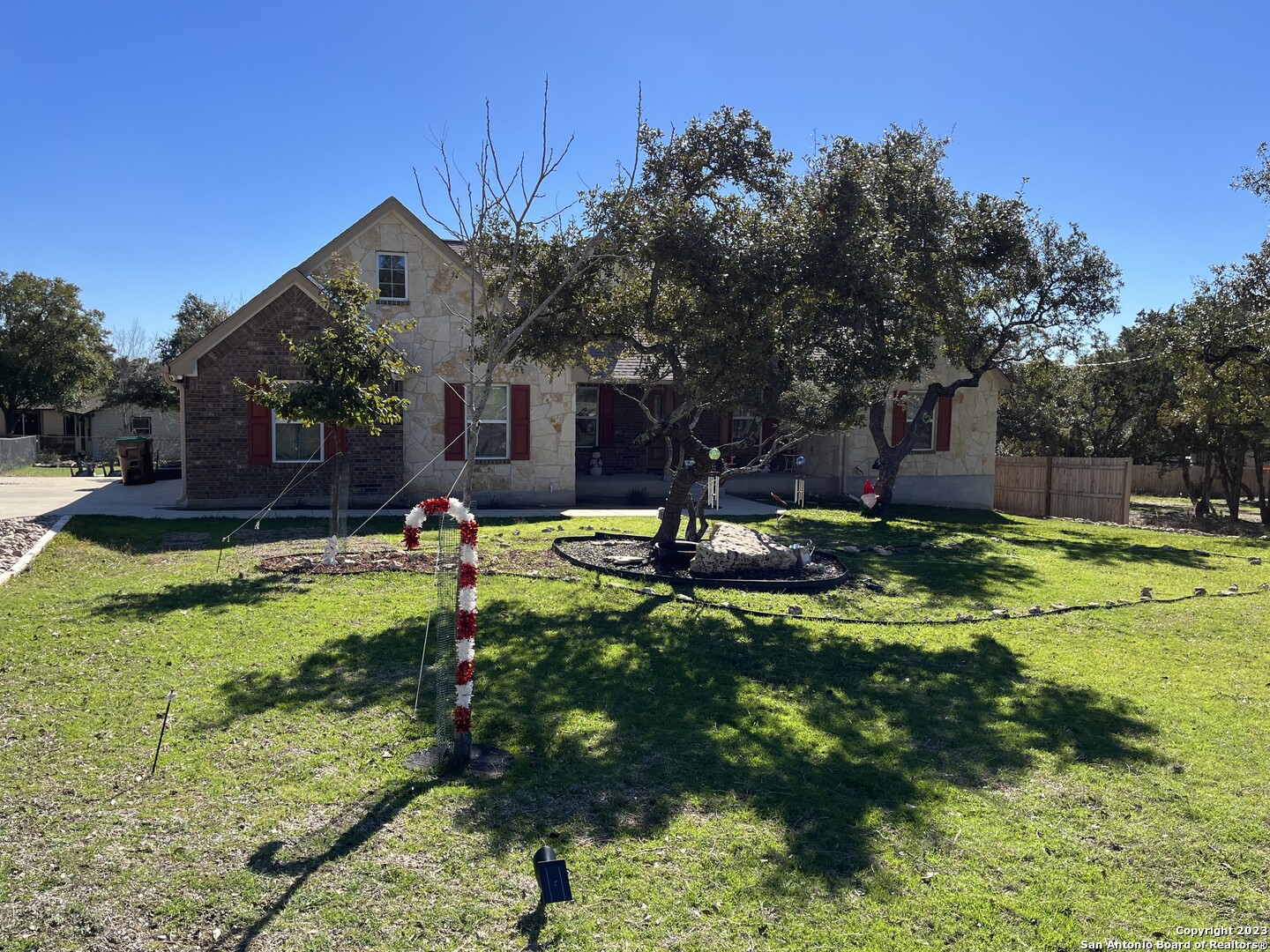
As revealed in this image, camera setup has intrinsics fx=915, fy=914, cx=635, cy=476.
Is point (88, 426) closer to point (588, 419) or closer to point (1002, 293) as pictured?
point (588, 419)

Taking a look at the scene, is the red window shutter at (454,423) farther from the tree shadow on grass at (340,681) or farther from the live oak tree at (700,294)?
the tree shadow on grass at (340,681)

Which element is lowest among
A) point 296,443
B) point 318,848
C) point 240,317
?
point 318,848

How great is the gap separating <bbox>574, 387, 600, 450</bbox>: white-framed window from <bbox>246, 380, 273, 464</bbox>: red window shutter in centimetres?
747

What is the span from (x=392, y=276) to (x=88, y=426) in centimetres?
3637

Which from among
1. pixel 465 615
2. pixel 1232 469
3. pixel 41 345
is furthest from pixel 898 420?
pixel 41 345

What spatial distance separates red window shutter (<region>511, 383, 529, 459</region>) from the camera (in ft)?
59.2

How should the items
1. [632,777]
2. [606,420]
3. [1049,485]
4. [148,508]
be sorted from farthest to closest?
[1049,485], [606,420], [148,508], [632,777]

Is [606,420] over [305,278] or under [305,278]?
under

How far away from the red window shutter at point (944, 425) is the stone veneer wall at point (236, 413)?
14.5 meters

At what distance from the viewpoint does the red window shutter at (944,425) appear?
22469 millimetres

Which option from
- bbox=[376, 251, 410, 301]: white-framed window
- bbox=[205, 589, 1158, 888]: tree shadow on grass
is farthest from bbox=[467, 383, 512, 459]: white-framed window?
bbox=[205, 589, 1158, 888]: tree shadow on grass

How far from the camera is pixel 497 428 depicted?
59.5 ft

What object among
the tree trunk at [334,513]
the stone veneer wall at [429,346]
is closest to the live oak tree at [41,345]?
the stone veneer wall at [429,346]

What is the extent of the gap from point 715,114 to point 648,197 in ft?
3.91
